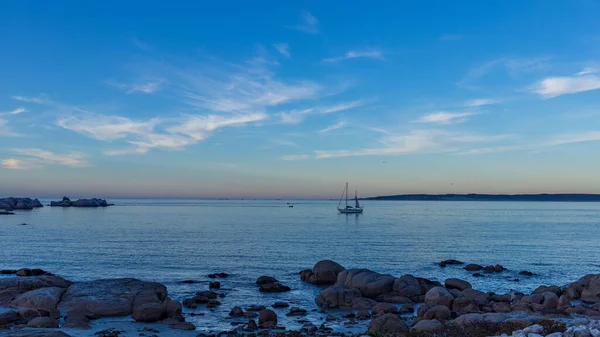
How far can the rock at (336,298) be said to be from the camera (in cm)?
2992

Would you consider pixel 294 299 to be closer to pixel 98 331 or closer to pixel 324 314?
pixel 324 314

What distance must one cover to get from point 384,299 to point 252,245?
1349 inches

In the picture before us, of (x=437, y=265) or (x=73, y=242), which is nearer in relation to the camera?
(x=437, y=265)

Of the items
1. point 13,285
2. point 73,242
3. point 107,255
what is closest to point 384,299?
point 13,285

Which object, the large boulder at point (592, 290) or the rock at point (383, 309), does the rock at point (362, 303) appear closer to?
the rock at point (383, 309)

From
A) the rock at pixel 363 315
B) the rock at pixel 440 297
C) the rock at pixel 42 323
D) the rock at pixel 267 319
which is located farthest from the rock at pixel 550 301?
the rock at pixel 42 323

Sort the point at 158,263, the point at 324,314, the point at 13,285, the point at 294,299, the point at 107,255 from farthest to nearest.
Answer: the point at 107,255
the point at 158,263
the point at 294,299
the point at 13,285
the point at 324,314

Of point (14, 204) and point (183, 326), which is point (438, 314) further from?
point (14, 204)

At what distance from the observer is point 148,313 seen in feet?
82.2

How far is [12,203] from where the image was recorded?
594 feet

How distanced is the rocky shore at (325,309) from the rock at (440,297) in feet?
0.19

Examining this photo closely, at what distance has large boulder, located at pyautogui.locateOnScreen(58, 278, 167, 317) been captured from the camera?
26312 millimetres

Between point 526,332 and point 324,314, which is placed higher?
point 526,332

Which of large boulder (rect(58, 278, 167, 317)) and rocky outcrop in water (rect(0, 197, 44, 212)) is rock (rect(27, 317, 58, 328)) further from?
rocky outcrop in water (rect(0, 197, 44, 212))
